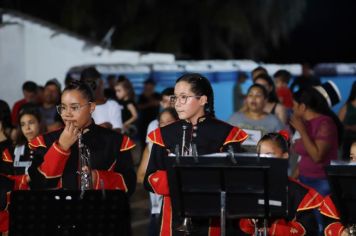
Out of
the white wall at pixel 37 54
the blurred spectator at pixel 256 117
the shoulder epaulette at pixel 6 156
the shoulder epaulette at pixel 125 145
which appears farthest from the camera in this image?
the white wall at pixel 37 54

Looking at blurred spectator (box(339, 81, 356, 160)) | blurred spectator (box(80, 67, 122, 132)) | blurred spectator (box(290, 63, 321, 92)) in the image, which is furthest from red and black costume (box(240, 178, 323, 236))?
blurred spectator (box(339, 81, 356, 160))

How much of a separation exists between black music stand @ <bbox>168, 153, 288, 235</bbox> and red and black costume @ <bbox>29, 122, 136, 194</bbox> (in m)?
0.80

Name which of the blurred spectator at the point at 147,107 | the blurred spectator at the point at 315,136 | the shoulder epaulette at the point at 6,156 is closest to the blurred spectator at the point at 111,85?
the blurred spectator at the point at 147,107

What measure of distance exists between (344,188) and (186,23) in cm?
3390

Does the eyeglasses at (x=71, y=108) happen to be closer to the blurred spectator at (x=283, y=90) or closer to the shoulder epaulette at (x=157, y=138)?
the shoulder epaulette at (x=157, y=138)

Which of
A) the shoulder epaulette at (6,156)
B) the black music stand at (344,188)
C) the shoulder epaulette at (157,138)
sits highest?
the shoulder epaulette at (157,138)

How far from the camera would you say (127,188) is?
688cm

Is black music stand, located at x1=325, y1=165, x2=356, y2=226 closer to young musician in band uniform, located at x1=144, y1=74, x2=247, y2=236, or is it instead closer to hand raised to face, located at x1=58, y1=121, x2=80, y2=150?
young musician in band uniform, located at x1=144, y1=74, x2=247, y2=236

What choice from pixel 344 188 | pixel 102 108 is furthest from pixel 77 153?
pixel 102 108

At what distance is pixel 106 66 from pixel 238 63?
15.4 ft

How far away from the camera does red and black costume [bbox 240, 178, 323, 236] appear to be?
653 cm

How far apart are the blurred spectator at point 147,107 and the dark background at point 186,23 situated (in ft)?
57.9

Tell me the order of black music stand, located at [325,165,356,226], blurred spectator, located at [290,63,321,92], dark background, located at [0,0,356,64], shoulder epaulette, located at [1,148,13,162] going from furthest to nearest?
1. dark background, located at [0,0,356,64]
2. blurred spectator, located at [290,63,321,92]
3. shoulder epaulette, located at [1,148,13,162]
4. black music stand, located at [325,165,356,226]

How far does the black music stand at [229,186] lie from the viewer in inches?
229
